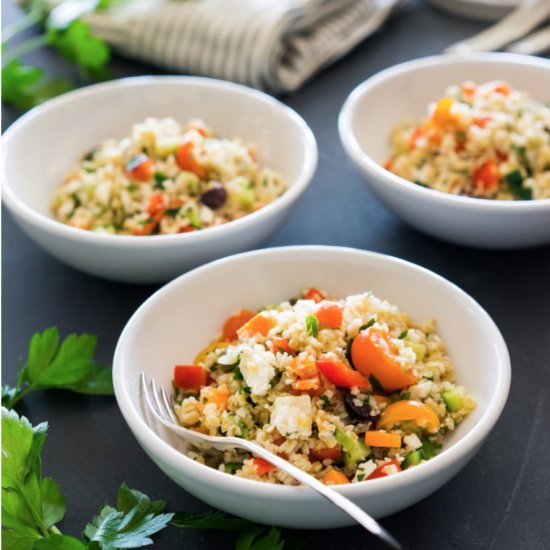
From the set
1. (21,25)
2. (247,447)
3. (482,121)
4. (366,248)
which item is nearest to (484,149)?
(482,121)

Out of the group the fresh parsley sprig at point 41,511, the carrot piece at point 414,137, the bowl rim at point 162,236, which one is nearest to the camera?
the fresh parsley sprig at point 41,511

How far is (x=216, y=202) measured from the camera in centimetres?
226

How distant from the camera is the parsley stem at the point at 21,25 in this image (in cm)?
340

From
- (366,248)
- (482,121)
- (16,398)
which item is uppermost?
(482,121)

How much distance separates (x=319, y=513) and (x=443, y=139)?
1346mm

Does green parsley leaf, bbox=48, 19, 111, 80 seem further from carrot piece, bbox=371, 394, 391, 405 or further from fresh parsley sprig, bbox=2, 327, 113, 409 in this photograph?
carrot piece, bbox=371, 394, 391, 405

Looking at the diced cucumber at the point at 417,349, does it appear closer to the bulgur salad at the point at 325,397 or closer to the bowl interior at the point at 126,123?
the bulgur salad at the point at 325,397

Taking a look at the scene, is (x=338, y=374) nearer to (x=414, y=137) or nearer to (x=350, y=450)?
(x=350, y=450)

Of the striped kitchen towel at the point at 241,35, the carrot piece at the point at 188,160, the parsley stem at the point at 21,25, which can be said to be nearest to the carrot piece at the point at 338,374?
the carrot piece at the point at 188,160

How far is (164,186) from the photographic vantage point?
7.47 ft

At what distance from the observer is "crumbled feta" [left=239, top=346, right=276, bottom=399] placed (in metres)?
1.59

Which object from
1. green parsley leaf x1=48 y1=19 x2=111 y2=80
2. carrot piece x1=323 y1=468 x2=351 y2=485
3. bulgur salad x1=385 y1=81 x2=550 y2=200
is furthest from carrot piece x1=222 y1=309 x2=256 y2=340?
green parsley leaf x1=48 y1=19 x2=111 y2=80

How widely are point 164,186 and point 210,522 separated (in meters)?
1.03

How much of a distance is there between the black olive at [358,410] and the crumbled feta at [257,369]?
0.50 ft
